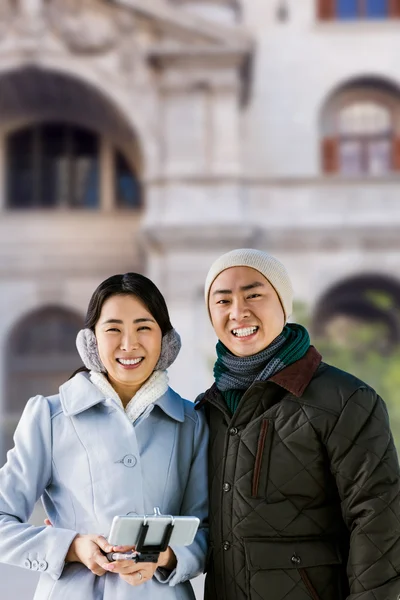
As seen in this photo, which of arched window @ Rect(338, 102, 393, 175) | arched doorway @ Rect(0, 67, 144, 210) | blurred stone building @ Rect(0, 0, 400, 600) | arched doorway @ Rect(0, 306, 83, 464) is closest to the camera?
blurred stone building @ Rect(0, 0, 400, 600)

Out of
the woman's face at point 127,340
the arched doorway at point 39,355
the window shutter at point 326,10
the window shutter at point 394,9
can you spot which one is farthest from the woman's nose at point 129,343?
the window shutter at point 394,9

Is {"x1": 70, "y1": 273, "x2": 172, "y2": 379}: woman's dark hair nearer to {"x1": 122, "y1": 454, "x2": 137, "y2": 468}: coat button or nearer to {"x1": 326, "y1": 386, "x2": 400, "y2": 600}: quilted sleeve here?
{"x1": 122, "y1": 454, "x2": 137, "y2": 468}: coat button

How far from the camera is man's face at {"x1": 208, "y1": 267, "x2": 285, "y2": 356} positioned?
312 centimetres

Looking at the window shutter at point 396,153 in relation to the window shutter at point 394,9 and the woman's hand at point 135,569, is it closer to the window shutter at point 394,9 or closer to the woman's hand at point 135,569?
the window shutter at point 394,9

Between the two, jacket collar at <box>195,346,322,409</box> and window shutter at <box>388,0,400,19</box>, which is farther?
window shutter at <box>388,0,400,19</box>

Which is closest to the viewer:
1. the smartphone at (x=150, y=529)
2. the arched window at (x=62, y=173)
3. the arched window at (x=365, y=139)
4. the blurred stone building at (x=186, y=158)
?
the smartphone at (x=150, y=529)

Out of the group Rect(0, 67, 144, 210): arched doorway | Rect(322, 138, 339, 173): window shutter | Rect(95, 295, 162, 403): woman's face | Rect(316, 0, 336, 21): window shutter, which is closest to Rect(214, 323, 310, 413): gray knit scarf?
Rect(95, 295, 162, 403): woman's face

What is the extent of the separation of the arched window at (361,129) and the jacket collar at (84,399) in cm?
1628

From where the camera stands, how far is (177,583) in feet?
9.66

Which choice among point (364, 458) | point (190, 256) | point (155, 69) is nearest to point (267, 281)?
point (364, 458)

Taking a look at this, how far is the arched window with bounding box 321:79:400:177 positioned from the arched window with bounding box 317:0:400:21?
152cm

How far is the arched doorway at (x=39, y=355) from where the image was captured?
18594 mm

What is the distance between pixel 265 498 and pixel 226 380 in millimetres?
417

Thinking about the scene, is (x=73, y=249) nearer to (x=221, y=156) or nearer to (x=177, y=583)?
(x=221, y=156)
